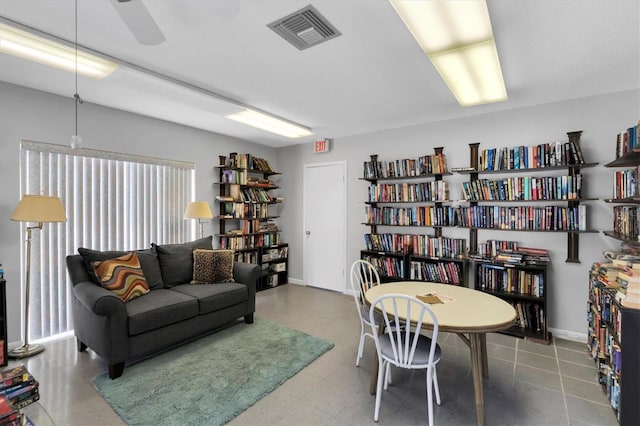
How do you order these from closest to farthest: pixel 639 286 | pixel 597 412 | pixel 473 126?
pixel 639 286
pixel 597 412
pixel 473 126

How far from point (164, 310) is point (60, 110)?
7.78ft

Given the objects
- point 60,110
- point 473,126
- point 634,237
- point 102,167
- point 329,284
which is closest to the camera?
point 634,237

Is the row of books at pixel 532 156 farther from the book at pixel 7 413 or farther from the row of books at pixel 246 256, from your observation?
the book at pixel 7 413

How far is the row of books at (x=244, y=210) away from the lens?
4.66 meters

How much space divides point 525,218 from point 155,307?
391 cm

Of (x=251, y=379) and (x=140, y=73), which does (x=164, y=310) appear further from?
(x=140, y=73)

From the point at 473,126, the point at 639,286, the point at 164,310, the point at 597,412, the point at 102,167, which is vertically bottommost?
the point at 597,412

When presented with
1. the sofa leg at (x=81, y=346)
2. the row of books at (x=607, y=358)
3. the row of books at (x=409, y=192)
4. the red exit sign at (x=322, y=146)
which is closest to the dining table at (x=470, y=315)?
the row of books at (x=607, y=358)

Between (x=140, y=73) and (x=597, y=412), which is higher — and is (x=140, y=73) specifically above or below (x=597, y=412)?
above

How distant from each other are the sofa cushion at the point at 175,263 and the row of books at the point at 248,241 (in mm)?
953

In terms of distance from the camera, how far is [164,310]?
2.68m

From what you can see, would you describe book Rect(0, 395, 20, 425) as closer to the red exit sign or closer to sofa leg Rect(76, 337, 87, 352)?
sofa leg Rect(76, 337, 87, 352)

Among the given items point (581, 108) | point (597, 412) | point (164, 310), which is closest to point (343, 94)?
point (581, 108)

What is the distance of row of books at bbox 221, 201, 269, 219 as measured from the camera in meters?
4.66
